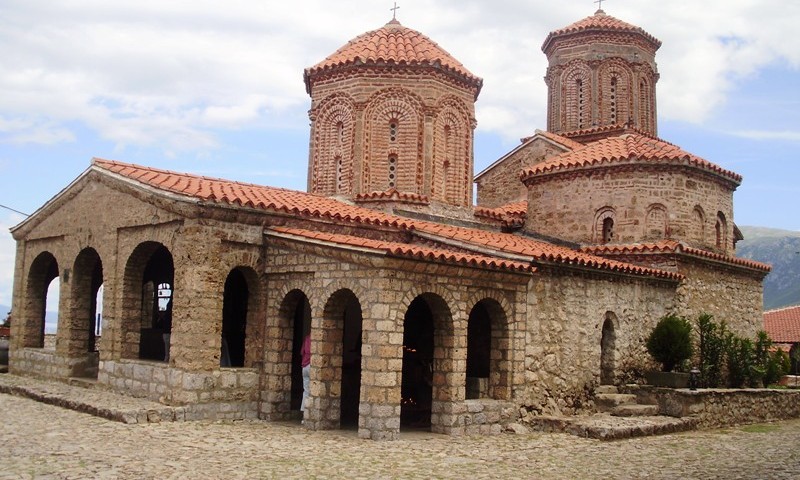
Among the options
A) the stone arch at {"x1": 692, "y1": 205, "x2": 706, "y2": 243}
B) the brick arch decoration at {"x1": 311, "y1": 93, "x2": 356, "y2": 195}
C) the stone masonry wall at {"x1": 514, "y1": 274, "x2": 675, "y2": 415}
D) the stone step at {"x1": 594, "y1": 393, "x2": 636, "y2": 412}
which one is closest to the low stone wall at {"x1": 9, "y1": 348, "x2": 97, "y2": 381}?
the brick arch decoration at {"x1": 311, "y1": 93, "x2": 356, "y2": 195}

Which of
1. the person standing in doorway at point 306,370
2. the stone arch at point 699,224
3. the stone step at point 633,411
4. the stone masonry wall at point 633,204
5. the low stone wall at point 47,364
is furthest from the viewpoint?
the stone arch at point 699,224

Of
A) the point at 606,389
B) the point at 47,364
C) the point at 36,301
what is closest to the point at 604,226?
the point at 606,389

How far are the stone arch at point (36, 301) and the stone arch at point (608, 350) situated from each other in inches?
451

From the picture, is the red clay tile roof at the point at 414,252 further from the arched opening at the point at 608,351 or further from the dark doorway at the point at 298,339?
the arched opening at the point at 608,351

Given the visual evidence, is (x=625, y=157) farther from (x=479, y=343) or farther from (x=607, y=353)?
(x=479, y=343)

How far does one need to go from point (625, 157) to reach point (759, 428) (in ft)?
18.9

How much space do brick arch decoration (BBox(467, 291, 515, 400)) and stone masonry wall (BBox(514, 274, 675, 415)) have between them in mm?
260

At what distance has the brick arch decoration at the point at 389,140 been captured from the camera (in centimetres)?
1564

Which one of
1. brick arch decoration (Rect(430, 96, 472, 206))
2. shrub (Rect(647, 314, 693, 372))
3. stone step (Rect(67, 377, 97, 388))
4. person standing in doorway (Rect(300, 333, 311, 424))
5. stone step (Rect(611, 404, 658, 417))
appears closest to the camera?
person standing in doorway (Rect(300, 333, 311, 424))

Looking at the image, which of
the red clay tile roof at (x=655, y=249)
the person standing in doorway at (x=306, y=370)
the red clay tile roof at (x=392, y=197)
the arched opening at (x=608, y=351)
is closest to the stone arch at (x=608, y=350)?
the arched opening at (x=608, y=351)

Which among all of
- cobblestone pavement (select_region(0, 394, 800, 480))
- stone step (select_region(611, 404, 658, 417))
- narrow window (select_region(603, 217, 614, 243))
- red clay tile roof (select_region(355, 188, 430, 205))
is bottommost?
cobblestone pavement (select_region(0, 394, 800, 480))

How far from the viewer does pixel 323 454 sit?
358 inches

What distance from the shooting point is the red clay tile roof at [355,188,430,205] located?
596 inches

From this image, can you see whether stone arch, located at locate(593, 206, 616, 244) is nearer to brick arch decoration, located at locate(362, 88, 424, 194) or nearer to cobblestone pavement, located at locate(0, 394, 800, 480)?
brick arch decoration, located at locate(362, 88, 424, 194)
